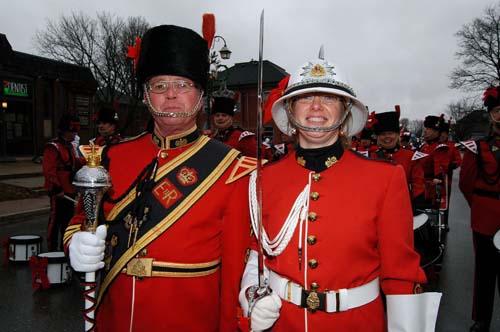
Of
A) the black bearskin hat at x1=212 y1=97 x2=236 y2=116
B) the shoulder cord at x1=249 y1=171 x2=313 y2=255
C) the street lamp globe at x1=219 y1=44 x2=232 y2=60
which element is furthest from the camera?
the street lamp globe at x1=219 y1=44 x2=232 y2=60

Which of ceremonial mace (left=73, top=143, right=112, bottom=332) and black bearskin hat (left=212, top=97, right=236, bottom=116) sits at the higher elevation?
black bearskin hat (left=212, top=97, right=236, bottom=116)

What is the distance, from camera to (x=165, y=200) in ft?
6.85

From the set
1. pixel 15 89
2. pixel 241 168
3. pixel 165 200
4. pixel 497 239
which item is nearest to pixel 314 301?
pixel 241 168

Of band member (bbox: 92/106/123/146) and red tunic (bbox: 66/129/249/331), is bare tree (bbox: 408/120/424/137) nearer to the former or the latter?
band member (bbox: 92/106/123/146)

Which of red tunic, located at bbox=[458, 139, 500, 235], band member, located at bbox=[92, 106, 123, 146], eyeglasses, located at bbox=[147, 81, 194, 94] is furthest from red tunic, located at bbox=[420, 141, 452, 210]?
eyeglasses, located at bbox=[147, 81, 194, 94]

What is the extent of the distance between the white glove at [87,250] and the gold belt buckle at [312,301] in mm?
986

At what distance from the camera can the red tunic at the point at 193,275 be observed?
1981 mm

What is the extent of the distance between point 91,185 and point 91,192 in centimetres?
5

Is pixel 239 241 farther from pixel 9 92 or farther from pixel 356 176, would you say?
pixel 9 92

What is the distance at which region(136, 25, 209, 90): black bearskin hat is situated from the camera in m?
2.25

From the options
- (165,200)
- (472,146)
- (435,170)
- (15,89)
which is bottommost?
(435,170)

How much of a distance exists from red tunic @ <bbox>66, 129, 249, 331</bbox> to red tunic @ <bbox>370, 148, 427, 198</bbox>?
3960 millimetres

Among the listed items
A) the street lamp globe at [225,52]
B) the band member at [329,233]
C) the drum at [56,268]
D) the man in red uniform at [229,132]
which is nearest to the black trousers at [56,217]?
the drum at [56,268]

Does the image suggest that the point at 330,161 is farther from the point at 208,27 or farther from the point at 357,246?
the point at 208,27
